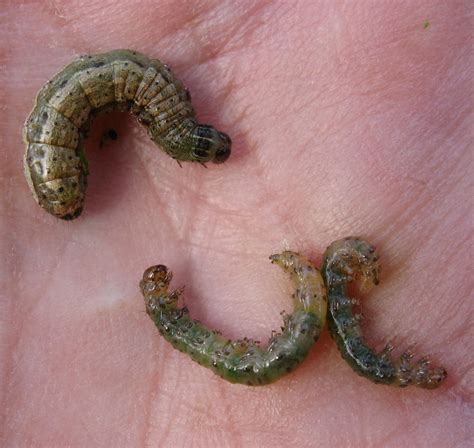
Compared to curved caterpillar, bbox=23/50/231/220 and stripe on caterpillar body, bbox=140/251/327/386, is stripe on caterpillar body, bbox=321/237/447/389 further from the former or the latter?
curved caterpillar, bbox=23/50/231/220

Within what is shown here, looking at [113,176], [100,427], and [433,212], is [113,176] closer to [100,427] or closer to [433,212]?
[100,427]

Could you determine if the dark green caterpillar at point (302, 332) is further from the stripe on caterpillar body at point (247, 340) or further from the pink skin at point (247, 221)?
the pink skin at point (247, 221)

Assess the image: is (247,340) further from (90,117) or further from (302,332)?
(90,117)

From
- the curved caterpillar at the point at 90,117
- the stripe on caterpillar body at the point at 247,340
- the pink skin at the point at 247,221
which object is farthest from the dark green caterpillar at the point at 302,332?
the curved caterpillar at the point at 90,117

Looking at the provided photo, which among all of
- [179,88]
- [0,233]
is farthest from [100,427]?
[179,88]

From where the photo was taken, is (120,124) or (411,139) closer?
(411,139)

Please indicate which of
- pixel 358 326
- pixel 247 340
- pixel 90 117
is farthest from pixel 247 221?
pixel 90 117
